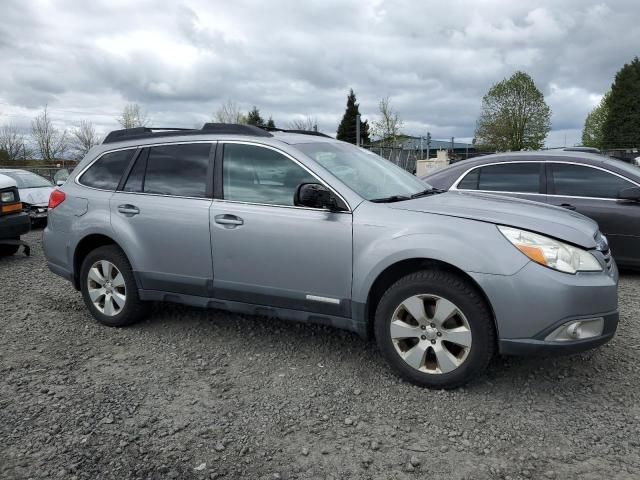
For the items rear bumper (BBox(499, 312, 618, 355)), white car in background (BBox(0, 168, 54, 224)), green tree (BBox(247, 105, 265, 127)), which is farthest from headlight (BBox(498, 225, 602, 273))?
green tree (BBox(247, 105, 265, 127))

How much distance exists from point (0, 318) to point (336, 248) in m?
3.55

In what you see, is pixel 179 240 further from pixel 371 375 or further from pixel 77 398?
pixel 371 375

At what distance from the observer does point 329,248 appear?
3.54 meters

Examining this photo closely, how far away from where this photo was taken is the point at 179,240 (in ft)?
13.6

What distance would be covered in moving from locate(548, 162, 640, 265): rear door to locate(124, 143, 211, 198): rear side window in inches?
162

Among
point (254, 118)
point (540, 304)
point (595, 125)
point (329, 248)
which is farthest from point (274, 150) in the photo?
point (595, 125)

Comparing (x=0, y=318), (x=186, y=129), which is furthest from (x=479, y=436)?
(x=0, y=318)

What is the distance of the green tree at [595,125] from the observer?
6644 cm

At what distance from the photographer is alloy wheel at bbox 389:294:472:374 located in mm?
3221

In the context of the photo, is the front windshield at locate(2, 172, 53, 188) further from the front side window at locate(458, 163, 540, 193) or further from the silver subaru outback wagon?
the front side window at locate(458, 163, 540, 193)

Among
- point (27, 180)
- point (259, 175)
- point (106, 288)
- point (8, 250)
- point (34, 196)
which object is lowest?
point (8, 250)

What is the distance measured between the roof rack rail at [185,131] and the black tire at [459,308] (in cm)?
165

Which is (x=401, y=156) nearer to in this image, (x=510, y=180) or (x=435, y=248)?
(x=510, y=180)

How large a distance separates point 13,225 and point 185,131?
4525 mm
